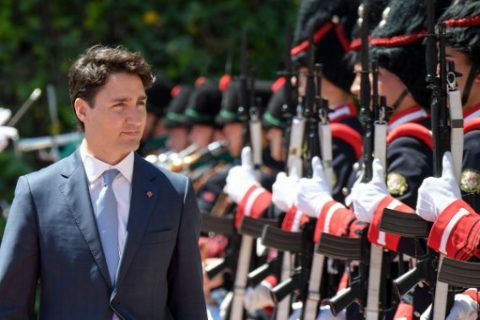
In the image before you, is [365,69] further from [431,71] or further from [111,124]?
[111,124]

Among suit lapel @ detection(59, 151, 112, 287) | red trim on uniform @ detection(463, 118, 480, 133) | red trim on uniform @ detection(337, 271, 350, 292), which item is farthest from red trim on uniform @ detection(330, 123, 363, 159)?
suit lapel @ detection(59, 151, 112, 287)

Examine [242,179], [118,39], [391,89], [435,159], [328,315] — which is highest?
[118,39]

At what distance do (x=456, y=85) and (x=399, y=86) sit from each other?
93 centimetres

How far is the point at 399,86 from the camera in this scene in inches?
241

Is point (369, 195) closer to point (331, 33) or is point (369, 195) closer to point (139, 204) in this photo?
point (139, 204)

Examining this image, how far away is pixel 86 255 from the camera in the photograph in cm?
455

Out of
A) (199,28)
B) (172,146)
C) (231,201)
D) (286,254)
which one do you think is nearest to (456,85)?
(286,254)

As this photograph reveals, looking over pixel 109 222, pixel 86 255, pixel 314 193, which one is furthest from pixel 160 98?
pixel 86 255

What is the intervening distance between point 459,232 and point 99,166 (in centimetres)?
137

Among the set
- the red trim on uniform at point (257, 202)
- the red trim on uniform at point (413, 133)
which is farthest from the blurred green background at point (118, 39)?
the red trim on uniform at point (413, 133)

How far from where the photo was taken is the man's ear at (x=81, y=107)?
4.76 meters

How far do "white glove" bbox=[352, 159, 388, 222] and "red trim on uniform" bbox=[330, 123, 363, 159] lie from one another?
1104 mm

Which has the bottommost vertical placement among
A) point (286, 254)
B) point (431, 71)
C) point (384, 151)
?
point (286, 254)

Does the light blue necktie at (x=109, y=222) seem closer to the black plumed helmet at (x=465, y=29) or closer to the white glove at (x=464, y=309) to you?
the white glove at (x=464, y=309)
